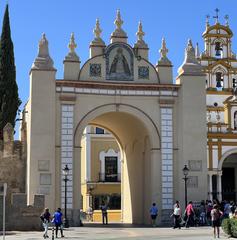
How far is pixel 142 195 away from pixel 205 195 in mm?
4632

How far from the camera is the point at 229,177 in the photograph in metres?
53.3

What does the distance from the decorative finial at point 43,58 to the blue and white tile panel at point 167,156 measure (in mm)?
7251

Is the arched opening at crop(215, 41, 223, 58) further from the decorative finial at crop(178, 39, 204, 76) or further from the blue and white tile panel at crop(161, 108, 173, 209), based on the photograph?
the blue and white tile panel at crop(161, 108, 173, 209)

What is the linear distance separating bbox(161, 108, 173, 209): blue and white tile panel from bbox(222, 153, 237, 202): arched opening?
1698cm

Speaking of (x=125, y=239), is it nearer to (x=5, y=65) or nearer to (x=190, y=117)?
(x=190, y=117)

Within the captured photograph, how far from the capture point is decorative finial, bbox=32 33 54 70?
1369 inches

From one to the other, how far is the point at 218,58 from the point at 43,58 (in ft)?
86.7

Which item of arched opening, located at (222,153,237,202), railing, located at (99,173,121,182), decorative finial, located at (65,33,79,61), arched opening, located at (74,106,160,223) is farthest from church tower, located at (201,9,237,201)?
decorative finial, located at (65,33,79,61)

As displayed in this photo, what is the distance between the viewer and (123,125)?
39.9 meters

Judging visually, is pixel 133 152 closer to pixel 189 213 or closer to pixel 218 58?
pixel 189 213

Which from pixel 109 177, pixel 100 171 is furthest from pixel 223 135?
pixel 100 171

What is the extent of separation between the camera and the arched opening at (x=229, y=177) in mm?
52103

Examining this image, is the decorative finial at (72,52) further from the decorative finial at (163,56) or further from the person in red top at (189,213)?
the person in red top at (189,213)

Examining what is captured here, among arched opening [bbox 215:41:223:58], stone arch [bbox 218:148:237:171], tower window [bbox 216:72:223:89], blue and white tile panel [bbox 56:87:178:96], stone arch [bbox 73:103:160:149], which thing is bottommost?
stone arch [bbox 218:148:237:171]
